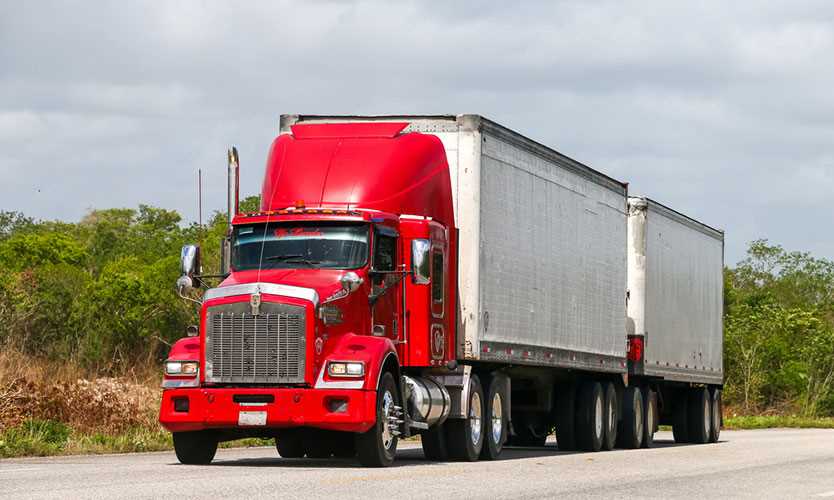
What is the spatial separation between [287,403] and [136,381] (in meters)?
9.80

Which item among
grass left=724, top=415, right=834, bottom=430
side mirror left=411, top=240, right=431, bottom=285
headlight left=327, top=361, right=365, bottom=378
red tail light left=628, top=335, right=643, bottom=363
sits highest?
side mirror left=411, top=240, right=431, bottom=285

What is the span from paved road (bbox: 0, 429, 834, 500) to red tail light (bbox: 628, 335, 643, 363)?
673cm

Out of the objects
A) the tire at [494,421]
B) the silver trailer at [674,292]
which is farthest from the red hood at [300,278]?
the silver trailer at [674,292]

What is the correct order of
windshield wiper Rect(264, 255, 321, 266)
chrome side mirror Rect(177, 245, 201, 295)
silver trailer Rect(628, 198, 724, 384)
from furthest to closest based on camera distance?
silver trailer Rect(628, 198, 724, 384) < windshield wiper Rect(264, 255, 321, 266) < chrome side mirror Rect(177, 245, 201, 295)

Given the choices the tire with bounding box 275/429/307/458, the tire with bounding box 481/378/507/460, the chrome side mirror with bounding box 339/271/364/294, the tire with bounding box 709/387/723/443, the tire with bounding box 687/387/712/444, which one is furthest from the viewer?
the tire with bounding box 709/387/723/443

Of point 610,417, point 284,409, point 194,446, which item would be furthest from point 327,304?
point 610,417

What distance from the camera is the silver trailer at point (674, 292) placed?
31172 millimetres

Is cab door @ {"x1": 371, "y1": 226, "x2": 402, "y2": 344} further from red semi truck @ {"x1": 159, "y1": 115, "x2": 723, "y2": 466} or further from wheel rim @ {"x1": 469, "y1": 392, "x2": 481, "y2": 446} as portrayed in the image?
wheel rim @ {"x1": 469, "y1": 392, "x2": 481, "y2": 446}

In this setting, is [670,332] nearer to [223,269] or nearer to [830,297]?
[223,269]

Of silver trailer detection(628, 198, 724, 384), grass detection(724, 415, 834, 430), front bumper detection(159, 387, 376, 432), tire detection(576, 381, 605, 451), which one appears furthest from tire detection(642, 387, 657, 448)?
grass detection(724, 415, 834, 430)

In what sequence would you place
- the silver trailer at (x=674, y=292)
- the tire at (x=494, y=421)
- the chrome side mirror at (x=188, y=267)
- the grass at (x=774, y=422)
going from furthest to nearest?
the grass at (x=774, y=422) → the silver trailer at (x=674, y=292) → the tire at (x=494, y=421) → the chrome side mirror at (x=188, y=267)

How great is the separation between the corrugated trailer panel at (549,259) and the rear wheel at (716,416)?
7182mm

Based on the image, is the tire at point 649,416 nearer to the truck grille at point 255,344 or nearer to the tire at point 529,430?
the tire at point 529,430

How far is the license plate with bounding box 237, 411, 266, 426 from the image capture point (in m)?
18.6
